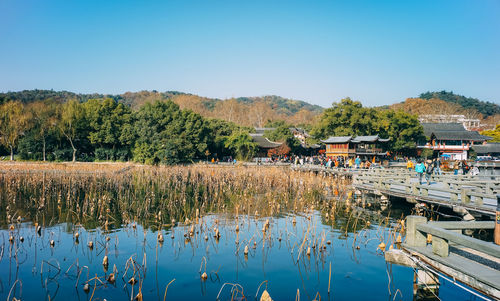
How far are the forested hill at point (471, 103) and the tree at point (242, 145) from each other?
264 ft

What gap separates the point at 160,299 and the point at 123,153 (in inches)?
1353

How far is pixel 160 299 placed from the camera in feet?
22.8

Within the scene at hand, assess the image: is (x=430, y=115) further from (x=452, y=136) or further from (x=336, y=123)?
(x=336, y=123)

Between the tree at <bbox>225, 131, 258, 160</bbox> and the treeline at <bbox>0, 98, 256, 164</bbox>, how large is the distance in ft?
4.24

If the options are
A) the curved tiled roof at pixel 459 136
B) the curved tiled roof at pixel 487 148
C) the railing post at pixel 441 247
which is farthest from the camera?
the curved tiled roof at pixel 459 136

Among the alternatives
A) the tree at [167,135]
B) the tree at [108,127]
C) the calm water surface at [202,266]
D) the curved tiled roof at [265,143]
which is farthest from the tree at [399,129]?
the calm water surface at [202,266]

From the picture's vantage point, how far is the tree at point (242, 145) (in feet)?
136

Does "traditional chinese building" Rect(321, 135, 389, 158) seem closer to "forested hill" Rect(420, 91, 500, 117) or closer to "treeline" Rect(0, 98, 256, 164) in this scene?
"treeline" Rect(0, 98, 256, 164)

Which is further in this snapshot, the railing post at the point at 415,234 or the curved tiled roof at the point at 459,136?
the curved tiled roof at the point at 459,136

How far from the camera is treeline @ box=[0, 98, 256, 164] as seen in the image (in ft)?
120

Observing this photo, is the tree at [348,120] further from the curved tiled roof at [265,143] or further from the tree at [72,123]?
the tree at [72,123]

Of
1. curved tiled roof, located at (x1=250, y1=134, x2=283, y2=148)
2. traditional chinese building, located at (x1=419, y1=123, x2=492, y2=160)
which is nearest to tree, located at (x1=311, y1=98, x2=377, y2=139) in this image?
curved tiled roof, located at (x1=250, y1=134, x2=283, y2=148)

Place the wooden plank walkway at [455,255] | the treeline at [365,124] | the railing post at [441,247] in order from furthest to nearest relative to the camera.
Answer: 1. the treeline at [365,124]
2. the railing post at [441,247]
3. the wooden plank walkway at [455,255]

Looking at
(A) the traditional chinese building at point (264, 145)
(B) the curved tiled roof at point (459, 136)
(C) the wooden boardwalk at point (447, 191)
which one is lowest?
(C) the wooden boardwalk at point (447, 191)
